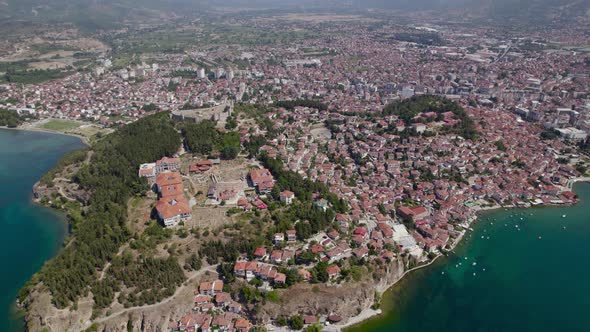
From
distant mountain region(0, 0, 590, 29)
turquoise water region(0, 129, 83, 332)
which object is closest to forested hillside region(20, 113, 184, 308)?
turquoise water region(0, 129, 83, 332)

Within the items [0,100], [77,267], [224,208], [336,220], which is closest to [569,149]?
[336,220]

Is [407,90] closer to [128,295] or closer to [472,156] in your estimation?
[472,156]

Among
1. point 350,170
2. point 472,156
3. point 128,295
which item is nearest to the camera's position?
point 128,295

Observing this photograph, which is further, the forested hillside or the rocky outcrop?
the forested hillside

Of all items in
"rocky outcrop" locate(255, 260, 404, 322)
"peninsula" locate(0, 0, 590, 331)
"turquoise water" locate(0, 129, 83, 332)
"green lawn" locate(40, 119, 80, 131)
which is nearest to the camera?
"rocky outcrop" locate(255, 260, 404, 322)

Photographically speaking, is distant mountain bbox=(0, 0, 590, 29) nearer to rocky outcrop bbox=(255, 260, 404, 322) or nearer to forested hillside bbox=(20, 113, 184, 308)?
forested hillside bbox=(20, 113, 184, 308)

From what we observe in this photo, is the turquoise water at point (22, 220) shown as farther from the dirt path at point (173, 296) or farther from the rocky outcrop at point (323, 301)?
the rocky outcrop at point (323, 301)

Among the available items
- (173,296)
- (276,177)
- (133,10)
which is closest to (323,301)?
(173,296)
